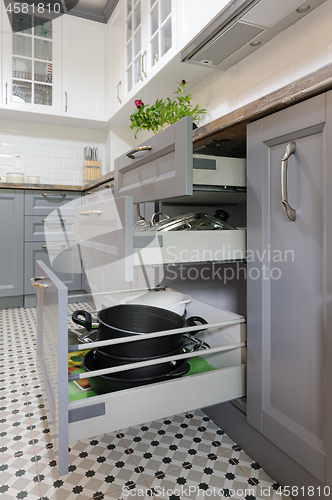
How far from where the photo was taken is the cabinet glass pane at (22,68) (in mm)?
2859

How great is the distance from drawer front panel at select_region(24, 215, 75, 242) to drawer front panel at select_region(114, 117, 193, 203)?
1.66 meters

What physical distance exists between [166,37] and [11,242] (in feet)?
6.25

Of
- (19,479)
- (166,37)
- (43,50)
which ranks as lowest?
(19,479)

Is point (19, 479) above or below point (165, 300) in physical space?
below

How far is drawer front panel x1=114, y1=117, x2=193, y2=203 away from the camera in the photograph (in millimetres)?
873

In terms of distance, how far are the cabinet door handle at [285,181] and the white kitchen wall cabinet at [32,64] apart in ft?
8.70

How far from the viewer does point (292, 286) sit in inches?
32.3

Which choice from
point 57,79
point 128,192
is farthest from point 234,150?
point 57,79

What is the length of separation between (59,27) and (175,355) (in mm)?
3073

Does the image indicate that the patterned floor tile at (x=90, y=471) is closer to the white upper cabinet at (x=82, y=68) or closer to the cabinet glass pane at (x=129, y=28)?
the cabinet glass pane at (x=129, y=28)

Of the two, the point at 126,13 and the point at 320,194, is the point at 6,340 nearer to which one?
the point at 320,194

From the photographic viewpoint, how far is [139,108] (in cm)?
196

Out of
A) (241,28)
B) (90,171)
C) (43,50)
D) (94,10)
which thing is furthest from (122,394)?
(94,10)

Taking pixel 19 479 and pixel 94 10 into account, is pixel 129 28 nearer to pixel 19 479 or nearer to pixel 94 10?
pixel 94 10
